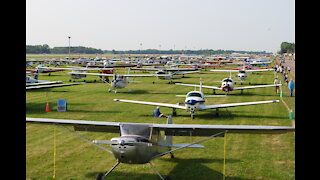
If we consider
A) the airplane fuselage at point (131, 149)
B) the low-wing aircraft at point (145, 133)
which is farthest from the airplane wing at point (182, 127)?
the airplane fuselage at point (131, 149)

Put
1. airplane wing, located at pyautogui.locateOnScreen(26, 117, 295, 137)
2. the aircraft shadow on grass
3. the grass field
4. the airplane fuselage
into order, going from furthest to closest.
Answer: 1. the grass field
2. the aircraft shadow on grass
3. airplane wing, located at pyautogui.locateOnScreen(26, 117, 295, 137)
4. the airplane fuselage

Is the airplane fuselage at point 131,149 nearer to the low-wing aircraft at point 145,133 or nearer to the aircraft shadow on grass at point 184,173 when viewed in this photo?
the low-wing aircraft at point 145,133

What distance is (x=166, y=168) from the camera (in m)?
10.3

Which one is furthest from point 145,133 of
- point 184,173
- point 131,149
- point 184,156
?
point 184,156

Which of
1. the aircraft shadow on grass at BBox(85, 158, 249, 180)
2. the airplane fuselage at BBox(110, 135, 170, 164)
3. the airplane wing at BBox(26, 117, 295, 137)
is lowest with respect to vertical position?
the aircraft shadow on grass at BBox(85, 158, 249, 180)

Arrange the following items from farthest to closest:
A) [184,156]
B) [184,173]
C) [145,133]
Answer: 1. [184,156]
2. [184,173]
3. [145,133]

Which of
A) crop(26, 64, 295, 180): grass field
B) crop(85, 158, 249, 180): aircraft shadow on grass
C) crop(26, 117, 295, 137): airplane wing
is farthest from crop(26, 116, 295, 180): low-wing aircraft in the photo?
crop(26, 64, 295, 180): grass field

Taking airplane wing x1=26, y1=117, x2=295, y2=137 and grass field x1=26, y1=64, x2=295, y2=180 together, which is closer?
airplane wing x1=26, y1=117, x2=295, y2=137

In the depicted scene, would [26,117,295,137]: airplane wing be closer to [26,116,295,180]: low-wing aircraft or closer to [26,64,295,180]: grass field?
[26,116,295,180]: low-wing aircraft

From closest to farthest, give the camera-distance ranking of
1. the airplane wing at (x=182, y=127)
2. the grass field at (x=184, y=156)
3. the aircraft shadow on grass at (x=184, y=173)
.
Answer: the airplane wing at (x=182, y=127)
the aircraft shadow on grass at (x=184, y=173)
the grass field at (x=184, y=156)

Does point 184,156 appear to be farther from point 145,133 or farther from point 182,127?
point 145,133
